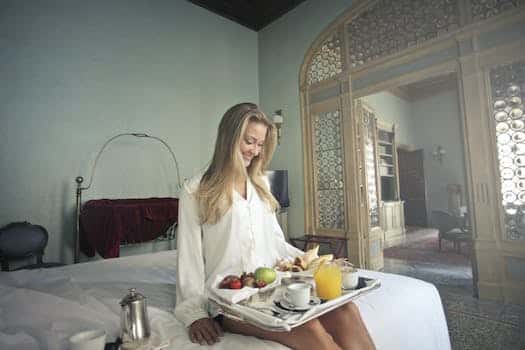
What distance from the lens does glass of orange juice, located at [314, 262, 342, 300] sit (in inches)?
36.4

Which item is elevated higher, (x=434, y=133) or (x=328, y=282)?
(x=434, y=133)

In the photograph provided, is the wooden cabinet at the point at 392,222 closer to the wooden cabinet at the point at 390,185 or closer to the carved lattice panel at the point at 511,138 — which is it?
the wooden cabinet at the point at 390,185

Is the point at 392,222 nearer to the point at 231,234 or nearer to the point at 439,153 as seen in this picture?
the point at 439,153

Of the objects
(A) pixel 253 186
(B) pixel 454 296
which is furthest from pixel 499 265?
(A) pixel 253 186

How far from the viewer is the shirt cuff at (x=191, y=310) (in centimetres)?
95

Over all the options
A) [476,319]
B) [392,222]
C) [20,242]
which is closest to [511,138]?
[476,319]

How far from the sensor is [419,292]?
132 cm

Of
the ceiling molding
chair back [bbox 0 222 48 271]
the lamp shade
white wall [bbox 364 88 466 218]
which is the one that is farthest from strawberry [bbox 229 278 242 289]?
white wall [bbox 364 88 466 218]

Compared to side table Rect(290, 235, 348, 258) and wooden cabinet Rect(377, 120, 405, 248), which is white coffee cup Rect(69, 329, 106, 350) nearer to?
side table Rect(290, 235, 348, 258)

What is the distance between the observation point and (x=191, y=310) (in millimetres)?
973

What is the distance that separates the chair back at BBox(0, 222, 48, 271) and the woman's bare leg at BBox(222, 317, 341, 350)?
2.49 meters

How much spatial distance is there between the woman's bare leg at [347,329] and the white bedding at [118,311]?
0.13 meters

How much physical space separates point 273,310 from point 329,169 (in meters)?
3.31

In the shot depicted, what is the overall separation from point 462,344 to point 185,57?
414 centimetres
